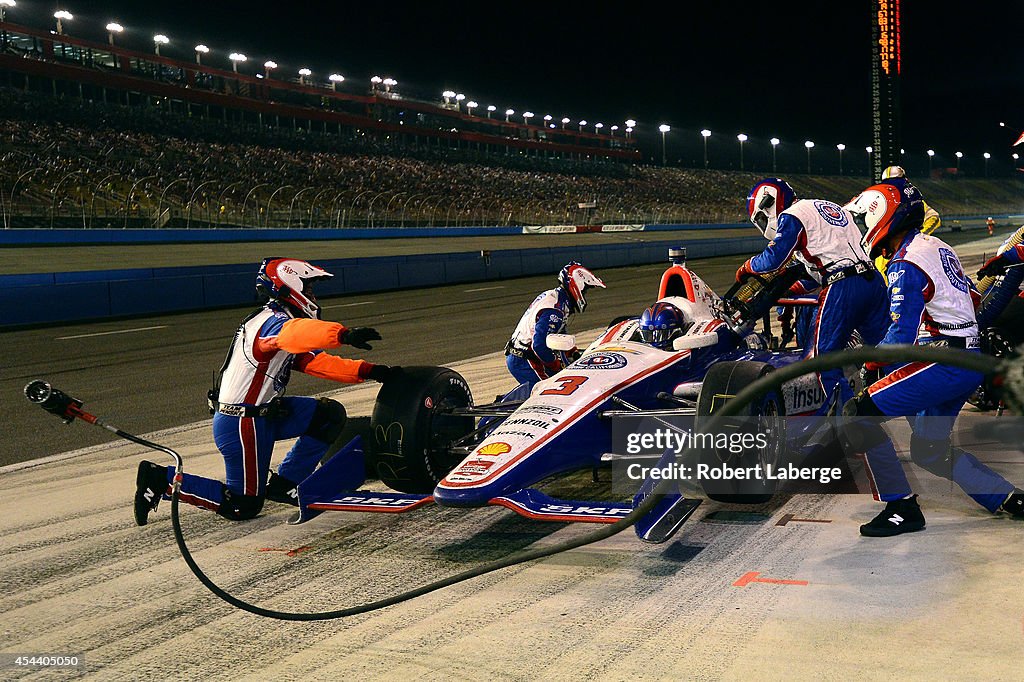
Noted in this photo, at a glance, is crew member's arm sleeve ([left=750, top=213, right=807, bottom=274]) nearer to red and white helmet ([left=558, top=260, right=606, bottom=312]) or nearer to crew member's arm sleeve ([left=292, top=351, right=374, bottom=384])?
red and white helmet ([left=558, top=260, right=606, bottom=312])

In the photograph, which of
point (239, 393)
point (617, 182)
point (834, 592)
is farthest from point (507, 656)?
point (617, 182)

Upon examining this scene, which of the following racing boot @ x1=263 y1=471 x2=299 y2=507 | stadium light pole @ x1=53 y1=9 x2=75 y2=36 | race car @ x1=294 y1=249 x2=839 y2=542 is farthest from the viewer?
stadium light pole @ x1=53 y1=9 x2=75 y2=36

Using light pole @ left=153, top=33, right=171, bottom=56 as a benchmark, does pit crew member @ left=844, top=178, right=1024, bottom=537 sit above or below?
below

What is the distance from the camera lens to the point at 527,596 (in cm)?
450

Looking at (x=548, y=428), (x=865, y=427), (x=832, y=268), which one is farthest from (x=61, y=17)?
(x=865, y=427)

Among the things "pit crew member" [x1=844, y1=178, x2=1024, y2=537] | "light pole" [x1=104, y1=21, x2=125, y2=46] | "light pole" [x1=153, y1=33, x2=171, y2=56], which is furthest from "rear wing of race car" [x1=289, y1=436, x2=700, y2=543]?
"light pole" [x1=153, y1=33, x2=171, y2=56]

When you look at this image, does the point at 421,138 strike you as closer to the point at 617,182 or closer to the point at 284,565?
the point at 617,182

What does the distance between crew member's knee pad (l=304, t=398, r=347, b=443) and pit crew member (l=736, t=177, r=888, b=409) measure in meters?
2.90

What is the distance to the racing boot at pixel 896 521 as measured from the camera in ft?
16.9

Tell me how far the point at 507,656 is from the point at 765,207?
15.0ft

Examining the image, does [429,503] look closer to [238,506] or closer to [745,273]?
[238,506]

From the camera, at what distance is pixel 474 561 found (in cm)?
511

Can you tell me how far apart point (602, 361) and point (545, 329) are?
2.38 meters

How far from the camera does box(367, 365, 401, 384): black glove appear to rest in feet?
19.4
